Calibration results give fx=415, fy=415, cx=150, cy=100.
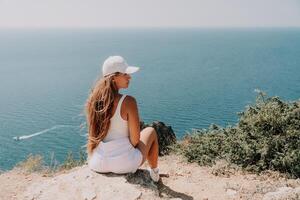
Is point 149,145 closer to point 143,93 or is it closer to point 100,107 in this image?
point 100,107

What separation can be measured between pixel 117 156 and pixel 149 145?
1.75 ft

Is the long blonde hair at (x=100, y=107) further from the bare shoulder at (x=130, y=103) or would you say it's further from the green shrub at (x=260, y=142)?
the green shrub at (x=260, y=142)

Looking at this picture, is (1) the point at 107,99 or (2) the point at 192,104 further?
(2) the point at 192,104

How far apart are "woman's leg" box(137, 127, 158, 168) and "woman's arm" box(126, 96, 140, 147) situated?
0.49 ft

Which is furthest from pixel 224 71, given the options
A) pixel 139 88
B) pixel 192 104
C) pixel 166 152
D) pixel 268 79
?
pixel 166 152

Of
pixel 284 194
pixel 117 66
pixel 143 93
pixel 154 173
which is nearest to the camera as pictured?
pixel 117 66

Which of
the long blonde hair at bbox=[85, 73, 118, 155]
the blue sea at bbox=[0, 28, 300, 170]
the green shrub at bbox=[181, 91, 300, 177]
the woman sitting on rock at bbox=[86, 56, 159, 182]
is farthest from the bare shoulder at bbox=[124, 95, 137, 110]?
the blue sea at bbox=[0, 28, 300, 170]

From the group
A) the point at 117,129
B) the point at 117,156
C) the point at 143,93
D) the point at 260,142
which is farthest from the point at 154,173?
the point at 143,93

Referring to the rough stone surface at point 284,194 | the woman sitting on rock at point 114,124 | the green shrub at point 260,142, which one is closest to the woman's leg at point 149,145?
the woman sitting on rock at point 114,124

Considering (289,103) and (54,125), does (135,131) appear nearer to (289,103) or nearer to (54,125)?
(289,103)

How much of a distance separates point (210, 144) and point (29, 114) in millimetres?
54203

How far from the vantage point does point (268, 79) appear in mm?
80250

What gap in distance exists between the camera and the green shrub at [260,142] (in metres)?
7.29

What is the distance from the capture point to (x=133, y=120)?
5.52 m
